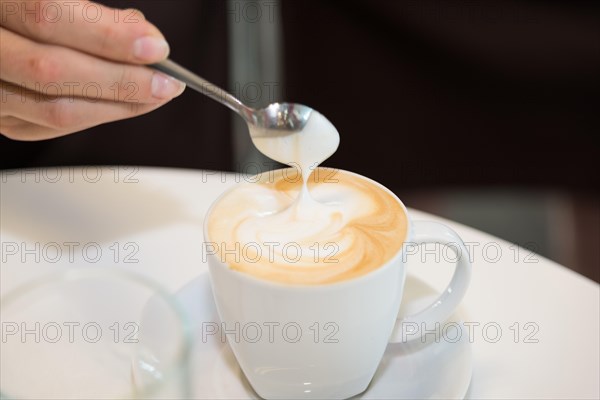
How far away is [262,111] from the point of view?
69 centimetres

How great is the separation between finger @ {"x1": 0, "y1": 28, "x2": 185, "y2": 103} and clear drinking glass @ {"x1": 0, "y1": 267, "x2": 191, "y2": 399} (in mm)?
188

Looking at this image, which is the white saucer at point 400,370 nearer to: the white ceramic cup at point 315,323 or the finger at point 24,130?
the white ceramic cup at point 315,323

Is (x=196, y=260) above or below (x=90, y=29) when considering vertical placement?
below

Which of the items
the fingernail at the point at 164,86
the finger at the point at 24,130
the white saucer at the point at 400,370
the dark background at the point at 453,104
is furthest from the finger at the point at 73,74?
the dark background at the point at 453,104

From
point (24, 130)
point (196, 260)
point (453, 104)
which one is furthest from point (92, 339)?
point (453, 104)

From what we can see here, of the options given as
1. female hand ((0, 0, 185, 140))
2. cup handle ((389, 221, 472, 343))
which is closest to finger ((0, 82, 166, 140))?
female hand ((0, 0, 185, 140))

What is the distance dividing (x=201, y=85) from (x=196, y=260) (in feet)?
0.72

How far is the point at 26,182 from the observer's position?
3.02ft

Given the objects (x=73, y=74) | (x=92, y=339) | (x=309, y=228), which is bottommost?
(x=92, y=339)

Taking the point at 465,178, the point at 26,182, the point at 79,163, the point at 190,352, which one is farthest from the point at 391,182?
the point at 190,352

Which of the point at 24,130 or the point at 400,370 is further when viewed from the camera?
the point at 24,130

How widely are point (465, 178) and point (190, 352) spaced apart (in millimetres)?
1213

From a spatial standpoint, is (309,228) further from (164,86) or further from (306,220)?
(164,86)

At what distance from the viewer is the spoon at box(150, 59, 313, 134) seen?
68 centimetres
